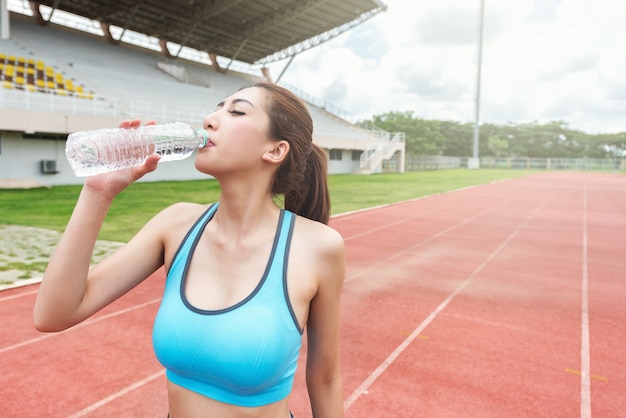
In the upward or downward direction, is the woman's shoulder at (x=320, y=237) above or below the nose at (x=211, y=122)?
below

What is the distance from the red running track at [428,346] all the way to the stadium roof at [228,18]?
27520 millimetres

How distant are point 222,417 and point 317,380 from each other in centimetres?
37

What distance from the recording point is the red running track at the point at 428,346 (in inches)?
141

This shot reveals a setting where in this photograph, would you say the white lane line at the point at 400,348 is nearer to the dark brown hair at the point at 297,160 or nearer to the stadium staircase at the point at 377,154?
the dark brown hair at the point at 297,160

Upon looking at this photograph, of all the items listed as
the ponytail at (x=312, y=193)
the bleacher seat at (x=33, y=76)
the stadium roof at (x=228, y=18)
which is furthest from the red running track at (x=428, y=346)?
the stadium roof at (x=228, y=18)

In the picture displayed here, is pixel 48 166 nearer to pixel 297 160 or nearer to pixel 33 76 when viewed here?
pixel 33 76

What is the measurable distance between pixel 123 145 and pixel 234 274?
1.65 feet

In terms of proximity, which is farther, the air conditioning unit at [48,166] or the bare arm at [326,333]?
the air conditioning unit at [48,166]

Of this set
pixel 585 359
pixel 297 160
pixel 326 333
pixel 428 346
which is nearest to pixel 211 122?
pixel 297 160

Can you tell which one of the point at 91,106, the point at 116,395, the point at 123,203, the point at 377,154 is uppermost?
the point at 91,106

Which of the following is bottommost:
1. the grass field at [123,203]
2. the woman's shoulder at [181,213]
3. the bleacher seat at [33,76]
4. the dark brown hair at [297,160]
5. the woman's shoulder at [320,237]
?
the grass field at [123,203]

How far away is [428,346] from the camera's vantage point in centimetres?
469

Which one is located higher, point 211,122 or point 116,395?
point 211,122

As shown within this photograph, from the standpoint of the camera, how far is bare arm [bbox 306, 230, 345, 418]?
1.52 meters
